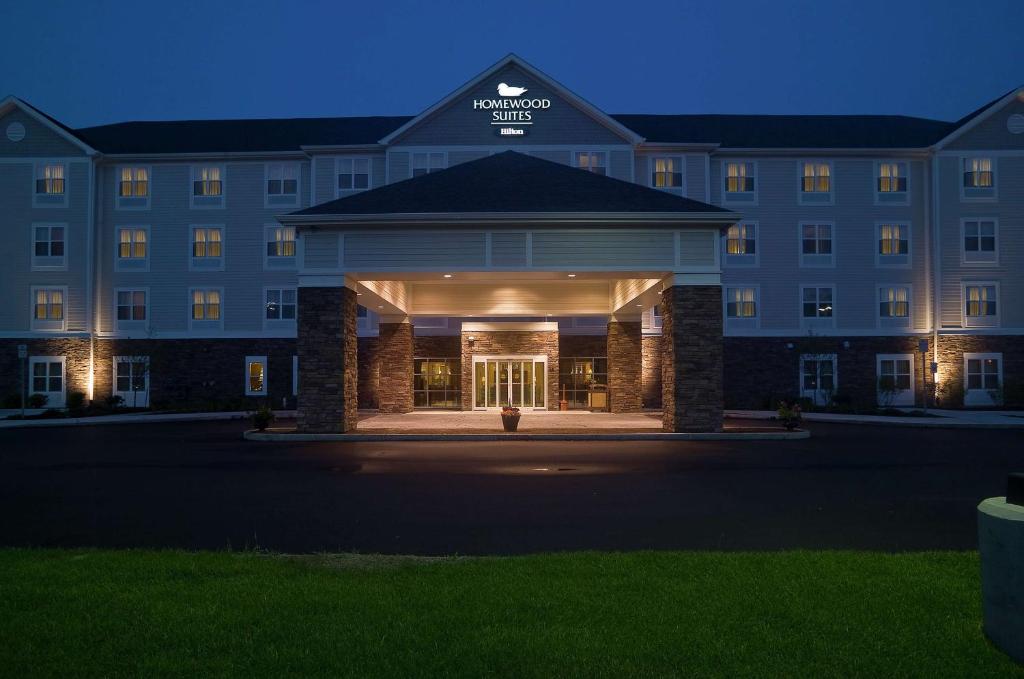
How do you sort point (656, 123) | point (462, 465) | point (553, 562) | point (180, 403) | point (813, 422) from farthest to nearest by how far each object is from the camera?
point (656, 123) < point (180, 403) < point (813, 422) < point (462, 465) < point (553, 562)

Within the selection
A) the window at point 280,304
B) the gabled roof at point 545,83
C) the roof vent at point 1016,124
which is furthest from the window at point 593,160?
the roof vent at point 1016,124

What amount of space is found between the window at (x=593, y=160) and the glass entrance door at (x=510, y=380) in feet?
29.8

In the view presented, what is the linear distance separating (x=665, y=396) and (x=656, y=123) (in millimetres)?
20830

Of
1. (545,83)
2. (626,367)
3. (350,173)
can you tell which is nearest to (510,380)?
(626,367)

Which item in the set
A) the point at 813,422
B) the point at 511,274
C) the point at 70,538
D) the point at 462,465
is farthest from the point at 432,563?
the point at 813,422

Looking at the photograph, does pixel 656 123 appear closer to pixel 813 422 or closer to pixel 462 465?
pixel 813 422

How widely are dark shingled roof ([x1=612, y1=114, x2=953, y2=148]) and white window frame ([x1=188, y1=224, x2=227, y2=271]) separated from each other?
20497mm

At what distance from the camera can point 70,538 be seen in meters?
8.52

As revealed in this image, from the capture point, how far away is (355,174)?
3591 centimetres

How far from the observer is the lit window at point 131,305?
119 feet

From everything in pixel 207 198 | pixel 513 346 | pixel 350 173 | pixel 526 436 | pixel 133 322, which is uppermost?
pixel 350 173

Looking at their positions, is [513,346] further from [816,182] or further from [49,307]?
[49,307]

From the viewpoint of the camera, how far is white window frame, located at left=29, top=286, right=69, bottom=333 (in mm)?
35844

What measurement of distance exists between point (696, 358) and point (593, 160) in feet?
52.0
